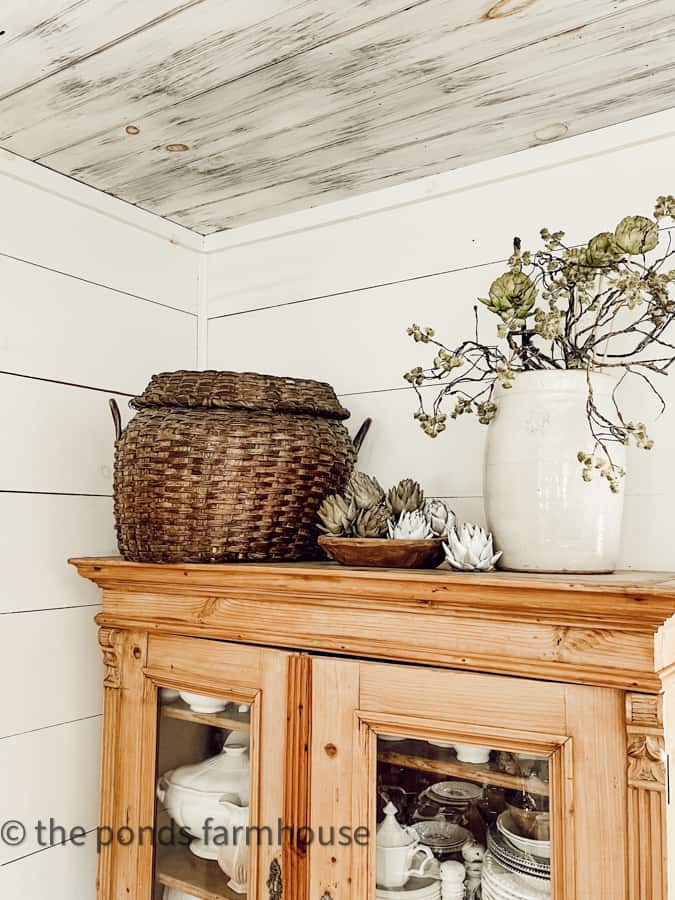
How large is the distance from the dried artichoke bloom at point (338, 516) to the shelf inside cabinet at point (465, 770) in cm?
33

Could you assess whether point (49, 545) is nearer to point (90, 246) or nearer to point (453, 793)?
point (90, 246)

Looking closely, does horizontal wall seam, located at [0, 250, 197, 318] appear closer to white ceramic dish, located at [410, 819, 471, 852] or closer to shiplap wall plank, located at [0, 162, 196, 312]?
shiplap wall plank, located at [0, 162, 196, 312]

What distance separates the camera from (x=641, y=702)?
90 centimetres

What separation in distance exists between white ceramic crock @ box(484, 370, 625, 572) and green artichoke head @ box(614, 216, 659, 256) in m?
0.17

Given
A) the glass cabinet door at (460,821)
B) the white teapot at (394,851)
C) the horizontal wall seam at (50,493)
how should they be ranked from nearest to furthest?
the glass cabinet door at (460,821), the white teapot at (394,851), the horizontal wall seam at (50,493)

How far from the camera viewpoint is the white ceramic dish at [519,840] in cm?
97

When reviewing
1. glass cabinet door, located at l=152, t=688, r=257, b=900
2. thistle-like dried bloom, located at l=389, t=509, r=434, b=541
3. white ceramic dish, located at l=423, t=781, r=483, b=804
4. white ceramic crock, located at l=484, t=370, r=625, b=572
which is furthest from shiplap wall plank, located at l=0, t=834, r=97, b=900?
white ceramic crock, located at l=484, t=370, r=625, b=572

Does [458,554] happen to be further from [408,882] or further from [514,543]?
[408,882]

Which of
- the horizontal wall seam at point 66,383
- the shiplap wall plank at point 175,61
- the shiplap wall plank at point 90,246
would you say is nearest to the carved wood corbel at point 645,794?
the shiplap wall plank at point 175,61

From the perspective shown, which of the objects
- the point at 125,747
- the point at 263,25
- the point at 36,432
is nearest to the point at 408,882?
the point at 125,747

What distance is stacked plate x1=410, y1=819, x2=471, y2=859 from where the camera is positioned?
A: 1059 mm

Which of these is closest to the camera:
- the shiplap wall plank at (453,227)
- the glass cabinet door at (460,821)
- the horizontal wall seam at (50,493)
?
the glass cabinet door at (460,821)

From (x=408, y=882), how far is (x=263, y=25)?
118 centimetres

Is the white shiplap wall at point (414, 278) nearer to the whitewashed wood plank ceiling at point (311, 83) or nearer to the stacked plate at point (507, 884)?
the whitewashed wood plank ceiling at point (311, 83)
